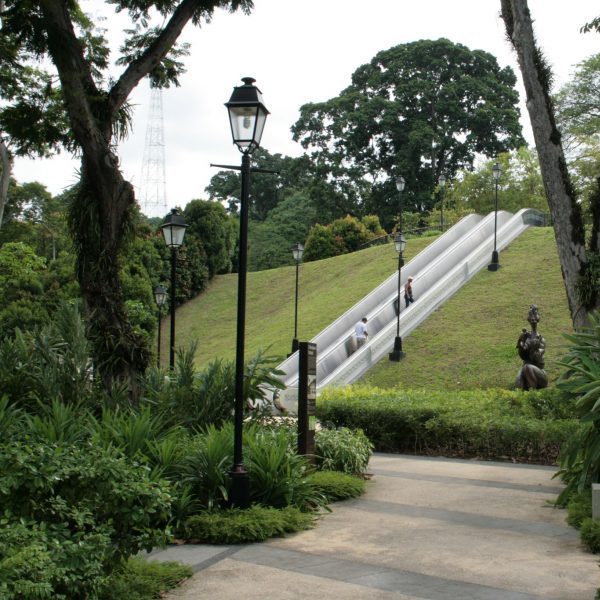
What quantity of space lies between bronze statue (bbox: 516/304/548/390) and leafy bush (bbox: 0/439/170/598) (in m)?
12.6

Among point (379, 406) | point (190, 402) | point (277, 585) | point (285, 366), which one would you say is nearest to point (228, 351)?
point (285, 366)

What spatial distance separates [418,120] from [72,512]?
6573 cm

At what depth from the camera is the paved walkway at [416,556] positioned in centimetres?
559

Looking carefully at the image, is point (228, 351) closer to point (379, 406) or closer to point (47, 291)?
point (47, 291)

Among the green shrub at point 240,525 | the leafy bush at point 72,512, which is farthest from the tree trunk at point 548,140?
the leafy bush at point 72,512

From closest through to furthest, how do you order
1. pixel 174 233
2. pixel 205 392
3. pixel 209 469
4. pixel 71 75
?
pixel 209 469 → pixel 205 392 → pixel 71 75 → pixel 174 233

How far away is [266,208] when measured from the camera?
282ft

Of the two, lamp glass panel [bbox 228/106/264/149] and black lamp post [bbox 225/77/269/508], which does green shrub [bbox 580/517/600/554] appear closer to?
black lamp post [bbox 225/77/269/508]

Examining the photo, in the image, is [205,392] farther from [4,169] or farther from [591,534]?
[4,169]

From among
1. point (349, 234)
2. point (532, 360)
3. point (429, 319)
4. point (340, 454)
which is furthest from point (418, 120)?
point (340, 454)

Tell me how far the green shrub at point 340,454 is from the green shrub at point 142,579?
437 centimetres

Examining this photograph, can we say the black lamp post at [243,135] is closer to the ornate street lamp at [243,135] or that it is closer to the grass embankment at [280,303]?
the ornate street lamp at [243,135]

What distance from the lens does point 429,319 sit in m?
30.6

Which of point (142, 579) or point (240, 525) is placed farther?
point (240, 525)
